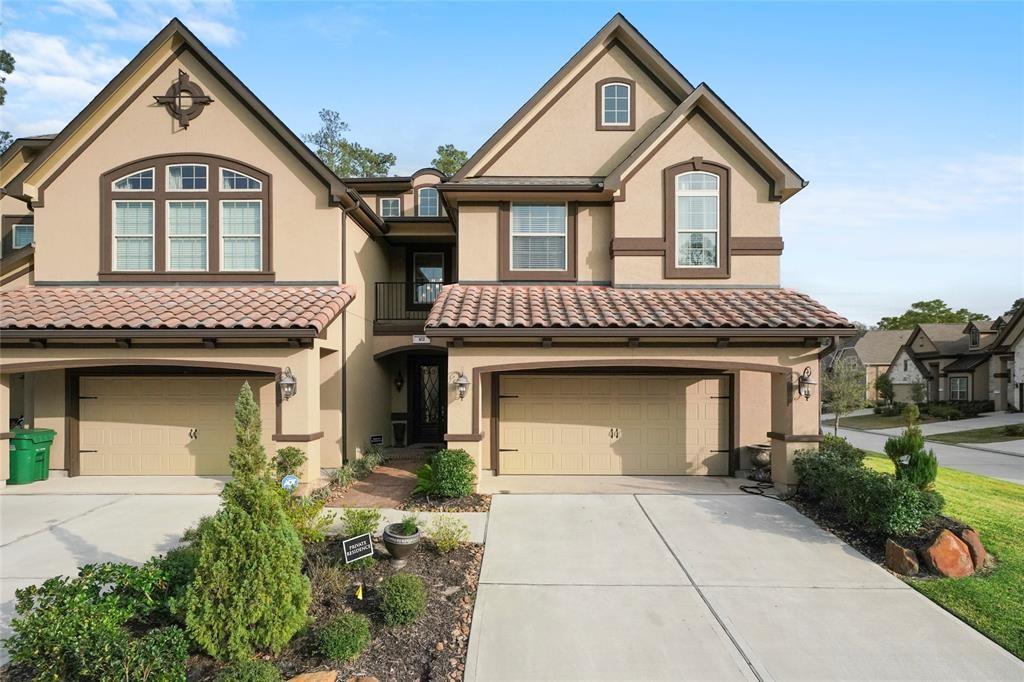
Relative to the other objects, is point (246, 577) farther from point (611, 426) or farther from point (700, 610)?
point (611, 426)

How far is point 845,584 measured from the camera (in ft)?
21.5

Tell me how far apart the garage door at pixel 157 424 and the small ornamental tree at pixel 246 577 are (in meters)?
7.28

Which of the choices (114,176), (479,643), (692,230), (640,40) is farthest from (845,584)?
(114,176)

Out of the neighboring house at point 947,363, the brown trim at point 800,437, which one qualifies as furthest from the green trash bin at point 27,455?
the neighboring house at point 947,363

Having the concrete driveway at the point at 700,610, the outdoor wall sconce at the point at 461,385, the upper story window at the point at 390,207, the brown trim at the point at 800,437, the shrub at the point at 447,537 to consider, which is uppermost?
the upper story window at the point at 390,207

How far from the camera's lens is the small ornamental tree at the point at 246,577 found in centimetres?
474

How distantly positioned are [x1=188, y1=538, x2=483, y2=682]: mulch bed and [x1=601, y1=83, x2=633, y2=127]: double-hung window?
33.8 ft

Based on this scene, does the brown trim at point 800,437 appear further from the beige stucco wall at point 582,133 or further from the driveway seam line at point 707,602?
the beige stucco wall at point 582,133

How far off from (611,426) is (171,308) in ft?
31.4

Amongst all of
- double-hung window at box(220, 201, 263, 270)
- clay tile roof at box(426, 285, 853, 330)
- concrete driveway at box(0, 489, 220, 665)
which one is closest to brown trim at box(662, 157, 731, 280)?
clay tile roof at box(426, 285, 853, 330)

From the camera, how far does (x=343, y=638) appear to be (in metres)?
4.92

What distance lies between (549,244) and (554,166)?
6.24ft

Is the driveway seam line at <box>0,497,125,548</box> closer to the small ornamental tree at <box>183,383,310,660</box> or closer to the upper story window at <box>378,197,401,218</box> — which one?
the small ornamental tree at <box>183,383,310,660</box>

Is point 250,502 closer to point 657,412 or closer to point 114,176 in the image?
point 657,412
